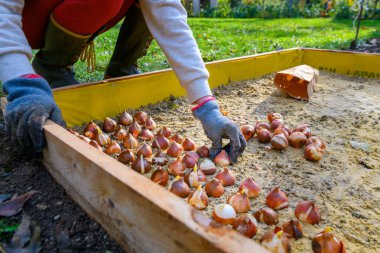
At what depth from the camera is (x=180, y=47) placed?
1733 millimetres

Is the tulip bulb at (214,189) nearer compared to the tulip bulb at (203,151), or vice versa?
the tulip bulb at (214,189)

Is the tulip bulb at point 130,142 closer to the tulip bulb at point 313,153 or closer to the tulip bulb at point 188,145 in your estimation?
the tulip bulb at point 188,145

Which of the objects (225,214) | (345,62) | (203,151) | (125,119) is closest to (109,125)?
(125,119)

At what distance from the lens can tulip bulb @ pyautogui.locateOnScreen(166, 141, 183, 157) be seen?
178 centimetres

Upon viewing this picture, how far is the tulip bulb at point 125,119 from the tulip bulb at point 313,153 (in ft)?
3.30

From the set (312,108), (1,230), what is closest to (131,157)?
(1,230)

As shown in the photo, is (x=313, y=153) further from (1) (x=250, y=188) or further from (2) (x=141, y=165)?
(2) (x=141, y=165)

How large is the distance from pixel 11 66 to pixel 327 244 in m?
1.26

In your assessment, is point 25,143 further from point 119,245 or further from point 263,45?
point 263,45

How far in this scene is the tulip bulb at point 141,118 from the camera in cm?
215

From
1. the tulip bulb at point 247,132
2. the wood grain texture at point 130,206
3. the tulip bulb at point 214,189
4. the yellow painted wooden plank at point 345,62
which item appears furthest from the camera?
the yellow painted wooden plank at point 345,62

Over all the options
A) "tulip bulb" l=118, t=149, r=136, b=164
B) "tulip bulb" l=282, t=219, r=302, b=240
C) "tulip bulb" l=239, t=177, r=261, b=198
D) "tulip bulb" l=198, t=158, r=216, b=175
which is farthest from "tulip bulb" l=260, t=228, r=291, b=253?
"tulip bulb" l=118, t=149, r=136, b=164

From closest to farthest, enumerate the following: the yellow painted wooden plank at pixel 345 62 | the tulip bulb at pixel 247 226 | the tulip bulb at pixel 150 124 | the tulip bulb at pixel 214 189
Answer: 1. the tulip bulb at pixel 247 226
2. the tulip bulb at pixel 214 189
3. the tulip bulb at pixel 150 124
4. the yellow painted wooden plank at pixel 345 62

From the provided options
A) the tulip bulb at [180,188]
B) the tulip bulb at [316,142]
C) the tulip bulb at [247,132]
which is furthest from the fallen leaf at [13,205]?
the tulip bulb at [316,142]
